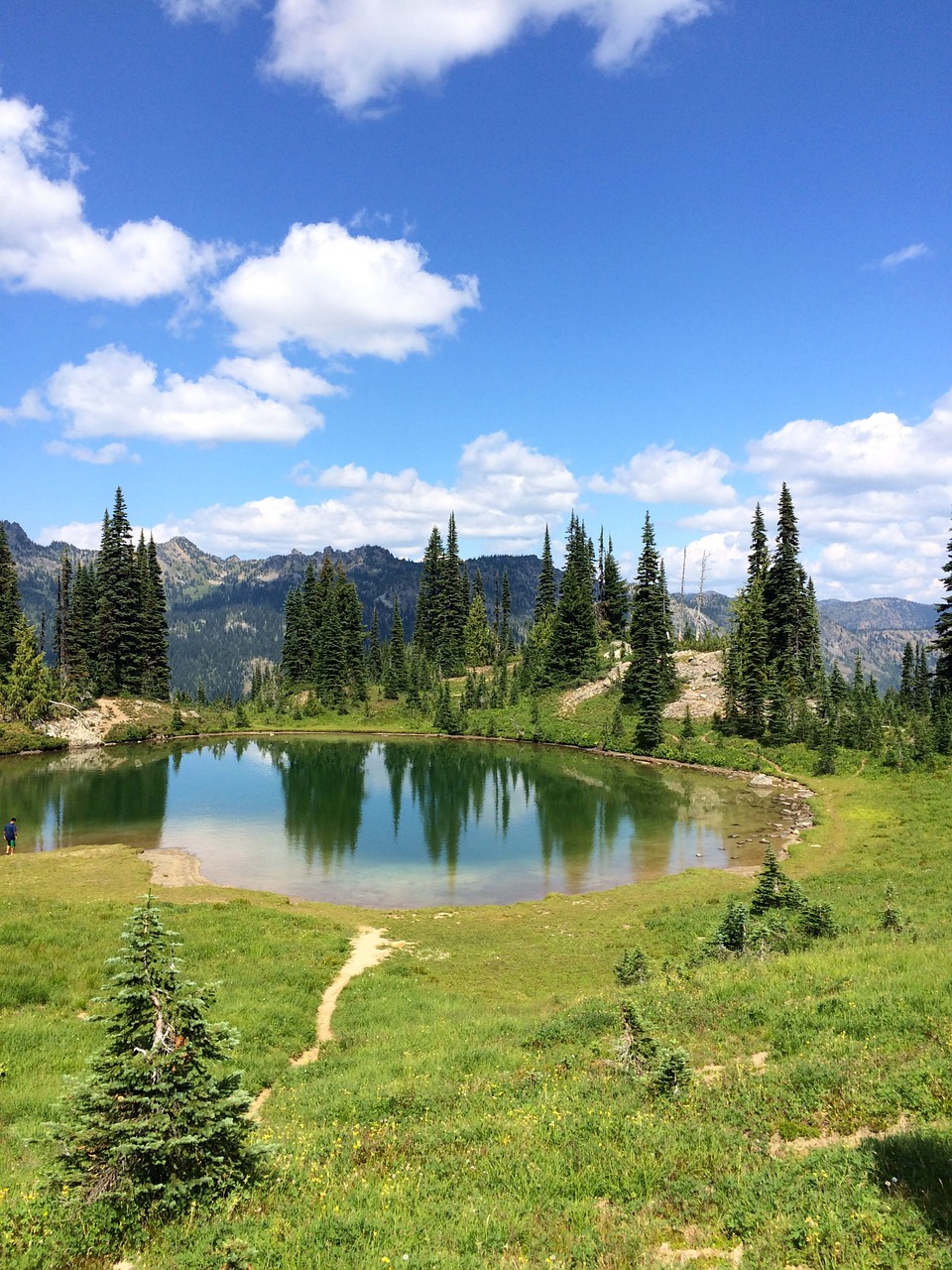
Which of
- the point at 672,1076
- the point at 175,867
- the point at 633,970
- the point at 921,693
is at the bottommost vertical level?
the point at 175,867

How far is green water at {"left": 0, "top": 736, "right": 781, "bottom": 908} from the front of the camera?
37281 mm

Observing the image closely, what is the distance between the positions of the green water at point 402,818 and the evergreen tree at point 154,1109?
25.3 metres

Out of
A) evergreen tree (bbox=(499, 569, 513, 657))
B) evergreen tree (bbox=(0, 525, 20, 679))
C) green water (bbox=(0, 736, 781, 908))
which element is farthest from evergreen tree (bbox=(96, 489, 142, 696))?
evergreen tree (bbox=(499, 569, 513, 657))

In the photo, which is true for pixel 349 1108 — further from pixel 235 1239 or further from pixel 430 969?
pixel 430 969

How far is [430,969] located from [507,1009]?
181 inches

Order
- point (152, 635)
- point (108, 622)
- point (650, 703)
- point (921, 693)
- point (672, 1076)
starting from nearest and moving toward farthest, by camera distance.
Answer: point (672, 1076)
point (650, 703)
point (921, 693)
point (108, 622)
point (152, 635)

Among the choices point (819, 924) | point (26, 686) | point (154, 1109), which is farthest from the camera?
point (26, 686)

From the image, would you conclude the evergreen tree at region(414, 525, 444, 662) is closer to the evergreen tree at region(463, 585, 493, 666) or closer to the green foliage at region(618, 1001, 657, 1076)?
the evergreen tree at region(463, 585, 493, 666)

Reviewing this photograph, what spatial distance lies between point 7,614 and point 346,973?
85.4 meters

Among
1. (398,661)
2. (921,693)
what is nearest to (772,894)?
(921,693)

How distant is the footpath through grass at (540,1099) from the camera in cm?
734

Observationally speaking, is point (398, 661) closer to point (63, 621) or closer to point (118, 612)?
point (118, 612)

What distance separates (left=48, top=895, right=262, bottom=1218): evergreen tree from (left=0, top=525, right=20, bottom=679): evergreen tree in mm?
87828

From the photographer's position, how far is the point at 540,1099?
1108 centimetres
